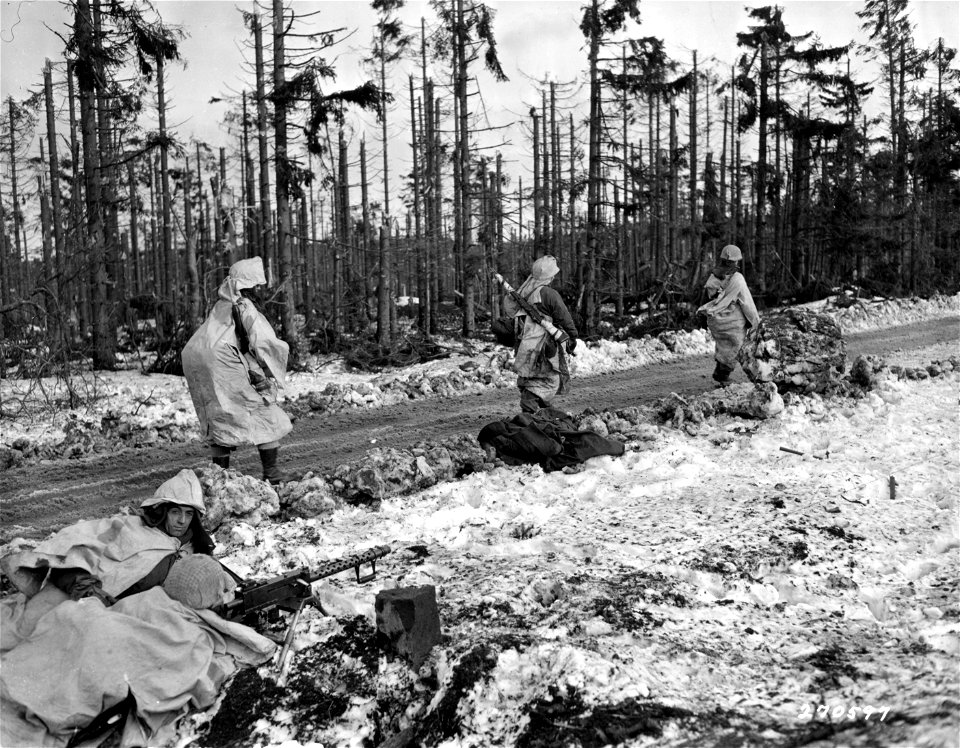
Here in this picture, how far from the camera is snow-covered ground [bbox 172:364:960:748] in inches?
118

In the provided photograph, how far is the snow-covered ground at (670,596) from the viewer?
2998 mm

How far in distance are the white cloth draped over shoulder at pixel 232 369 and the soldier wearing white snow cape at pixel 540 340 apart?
9.21ft

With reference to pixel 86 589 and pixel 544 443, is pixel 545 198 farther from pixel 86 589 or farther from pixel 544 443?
pixel 86 589

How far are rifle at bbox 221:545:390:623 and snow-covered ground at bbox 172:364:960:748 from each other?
178mm

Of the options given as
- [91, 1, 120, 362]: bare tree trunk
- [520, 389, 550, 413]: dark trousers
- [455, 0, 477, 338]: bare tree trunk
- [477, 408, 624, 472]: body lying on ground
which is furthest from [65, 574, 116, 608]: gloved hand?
[455, 0, 477, 338]: bare tree trunk

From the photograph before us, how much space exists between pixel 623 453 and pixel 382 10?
1647 centimetres

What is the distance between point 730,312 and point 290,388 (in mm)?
7087

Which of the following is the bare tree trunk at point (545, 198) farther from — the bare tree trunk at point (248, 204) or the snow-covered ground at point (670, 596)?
the snow-covered ground at point (670, 596)

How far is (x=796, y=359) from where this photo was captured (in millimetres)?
9922

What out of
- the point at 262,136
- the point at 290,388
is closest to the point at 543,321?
the point at 290,388

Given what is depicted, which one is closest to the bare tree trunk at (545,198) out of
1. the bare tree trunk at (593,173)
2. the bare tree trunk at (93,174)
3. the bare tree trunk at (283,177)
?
the bare tree trunk at (593,173)

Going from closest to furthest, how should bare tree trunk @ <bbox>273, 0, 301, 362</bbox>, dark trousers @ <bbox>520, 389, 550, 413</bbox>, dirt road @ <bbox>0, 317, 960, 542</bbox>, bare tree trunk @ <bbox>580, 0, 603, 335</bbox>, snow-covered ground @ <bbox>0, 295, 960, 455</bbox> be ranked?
dirt road @ <bbox>0, 317, 960, 542</bbox> → dark trousers @ <bbox>520, 389, 550, 413</bbox> → snow-covered ground @ <bbox>0, 295, 960, 455</bbox> → bare tree trunk @ <bbox>273, 0, 301, 362</bbox> → bare tree trunk @ <bbox>580, 0, 603, 335</bbox>

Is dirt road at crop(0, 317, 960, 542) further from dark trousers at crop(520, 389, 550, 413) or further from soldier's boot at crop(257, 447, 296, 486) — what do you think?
dark trousers at crop(520, 389, 550, 413)

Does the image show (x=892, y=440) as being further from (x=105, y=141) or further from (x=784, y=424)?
(x=105, y=141)
